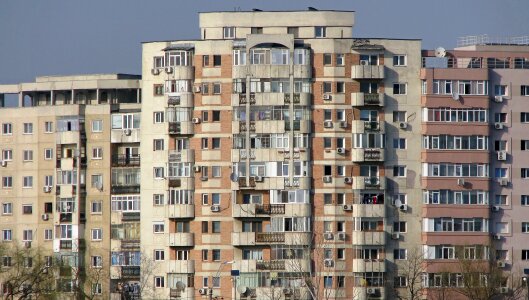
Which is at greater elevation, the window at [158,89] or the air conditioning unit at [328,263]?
the window at [158,89]

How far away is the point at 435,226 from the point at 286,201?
10684 millimetres

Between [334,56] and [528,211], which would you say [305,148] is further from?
[528,211]

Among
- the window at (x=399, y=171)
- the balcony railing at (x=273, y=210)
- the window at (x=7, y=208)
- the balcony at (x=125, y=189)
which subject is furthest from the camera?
the window at (x=7, y=208)

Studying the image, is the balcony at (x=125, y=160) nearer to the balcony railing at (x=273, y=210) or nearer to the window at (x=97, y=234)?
the window at (x=97, y=234)

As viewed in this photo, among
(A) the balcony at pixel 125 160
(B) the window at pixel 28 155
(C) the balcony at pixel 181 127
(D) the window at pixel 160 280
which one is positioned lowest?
(D) the window at pixel 160 280

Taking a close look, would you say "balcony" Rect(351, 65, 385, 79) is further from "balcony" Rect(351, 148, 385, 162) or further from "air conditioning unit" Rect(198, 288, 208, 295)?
"air conditioning unit" Rect(198, 288, 208, 295)

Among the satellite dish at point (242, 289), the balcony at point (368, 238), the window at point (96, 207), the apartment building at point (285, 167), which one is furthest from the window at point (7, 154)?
the balcony at point (368, 238)

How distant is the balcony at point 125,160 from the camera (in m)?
141

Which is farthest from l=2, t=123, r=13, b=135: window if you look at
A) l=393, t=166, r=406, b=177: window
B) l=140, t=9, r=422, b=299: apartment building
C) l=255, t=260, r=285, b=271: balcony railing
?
l=393, t=166, r=406, b=177: window

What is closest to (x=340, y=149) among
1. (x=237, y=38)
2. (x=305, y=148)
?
(x=305, y=148)

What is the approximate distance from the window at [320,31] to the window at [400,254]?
1646 centimetres

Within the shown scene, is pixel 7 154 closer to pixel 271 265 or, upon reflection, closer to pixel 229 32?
pixel 229 32

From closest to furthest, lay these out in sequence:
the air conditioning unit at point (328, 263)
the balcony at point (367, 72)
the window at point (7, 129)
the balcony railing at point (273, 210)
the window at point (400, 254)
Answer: the air conditioning unit at point (328, 263), the balcony railing at point (273, 210), the balcony at point (367, 72), the window at point (400, 254), the window at point (7, 129)

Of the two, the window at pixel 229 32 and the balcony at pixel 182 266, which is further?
the window at pixel 229 32
